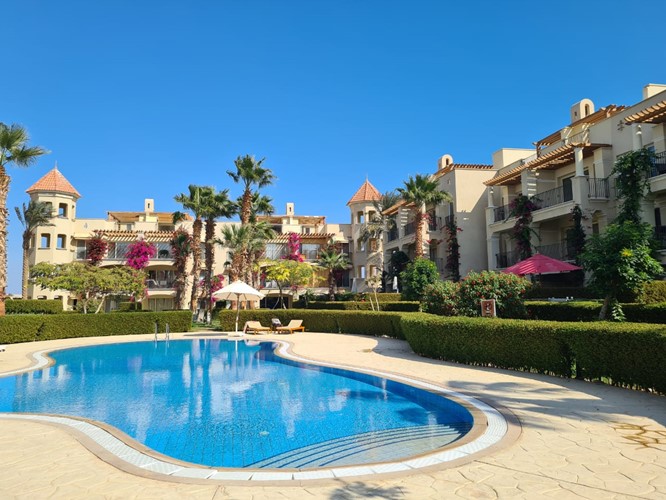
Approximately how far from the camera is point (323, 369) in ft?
44.9

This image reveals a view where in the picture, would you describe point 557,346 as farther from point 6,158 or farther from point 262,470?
point 6,158

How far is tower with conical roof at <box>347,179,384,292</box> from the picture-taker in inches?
1666

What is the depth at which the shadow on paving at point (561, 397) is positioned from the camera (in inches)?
291

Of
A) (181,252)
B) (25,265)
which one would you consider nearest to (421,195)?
(181,252)

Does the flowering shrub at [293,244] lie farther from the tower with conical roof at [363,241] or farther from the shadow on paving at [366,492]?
the shadow on paving at [366,492]

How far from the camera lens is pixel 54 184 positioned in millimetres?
41219

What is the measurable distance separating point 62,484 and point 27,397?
7467 millimetres

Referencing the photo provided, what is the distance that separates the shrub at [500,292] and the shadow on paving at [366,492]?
12299 millimetres

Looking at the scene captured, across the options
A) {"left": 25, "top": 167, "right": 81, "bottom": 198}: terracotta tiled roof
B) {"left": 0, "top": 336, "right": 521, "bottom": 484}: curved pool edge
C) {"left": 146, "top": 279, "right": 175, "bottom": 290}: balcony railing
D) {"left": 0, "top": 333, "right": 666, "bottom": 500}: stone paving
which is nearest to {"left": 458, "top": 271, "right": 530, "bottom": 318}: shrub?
{"left": 0, "top": 333, "right": 666, "bottom": 500}: stone paving

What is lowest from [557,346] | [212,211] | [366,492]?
[366,492]

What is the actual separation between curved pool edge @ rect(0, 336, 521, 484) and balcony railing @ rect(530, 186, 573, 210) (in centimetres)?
1963

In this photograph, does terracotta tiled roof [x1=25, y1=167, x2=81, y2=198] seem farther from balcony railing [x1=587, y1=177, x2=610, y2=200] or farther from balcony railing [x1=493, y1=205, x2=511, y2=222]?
balcony railing [x1=587, y1=177, x2=610, y2=200]

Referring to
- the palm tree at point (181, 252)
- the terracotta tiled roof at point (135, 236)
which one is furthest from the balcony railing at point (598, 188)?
the terracotta tiled roof at point (135, 236)

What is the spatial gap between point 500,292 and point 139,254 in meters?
32.6
